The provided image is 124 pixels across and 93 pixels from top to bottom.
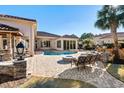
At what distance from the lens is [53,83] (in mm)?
8867

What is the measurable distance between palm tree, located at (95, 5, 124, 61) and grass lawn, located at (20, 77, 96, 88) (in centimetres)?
911

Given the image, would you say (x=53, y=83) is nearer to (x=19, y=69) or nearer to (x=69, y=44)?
(x=19, y=69)

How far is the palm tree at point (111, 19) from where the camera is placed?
1717 centimetres

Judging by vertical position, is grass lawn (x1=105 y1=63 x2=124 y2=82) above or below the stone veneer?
below

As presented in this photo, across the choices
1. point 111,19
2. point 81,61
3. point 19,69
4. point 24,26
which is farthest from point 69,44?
point 19,69

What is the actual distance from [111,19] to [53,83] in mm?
11061

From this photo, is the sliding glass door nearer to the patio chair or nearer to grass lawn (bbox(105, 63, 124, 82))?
grass lawn (bbox(105, 63, 124, 82))

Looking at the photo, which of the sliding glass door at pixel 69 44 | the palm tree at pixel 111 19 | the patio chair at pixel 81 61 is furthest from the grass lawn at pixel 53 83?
the sliding glass door at pixel 69 44

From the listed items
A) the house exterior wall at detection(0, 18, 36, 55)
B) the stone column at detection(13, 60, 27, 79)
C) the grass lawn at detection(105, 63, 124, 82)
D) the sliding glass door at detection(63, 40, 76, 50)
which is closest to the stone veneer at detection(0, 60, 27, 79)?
the stone column at detection(13, 60, 27, 79)

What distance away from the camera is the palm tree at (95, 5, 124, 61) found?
1717cm

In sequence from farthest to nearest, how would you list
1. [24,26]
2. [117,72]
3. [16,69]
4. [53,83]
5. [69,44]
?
[69,44] → [24,26] → [117,72] → [16,69] → [53,83]

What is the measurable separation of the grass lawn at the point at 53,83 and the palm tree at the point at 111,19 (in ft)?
29.9
